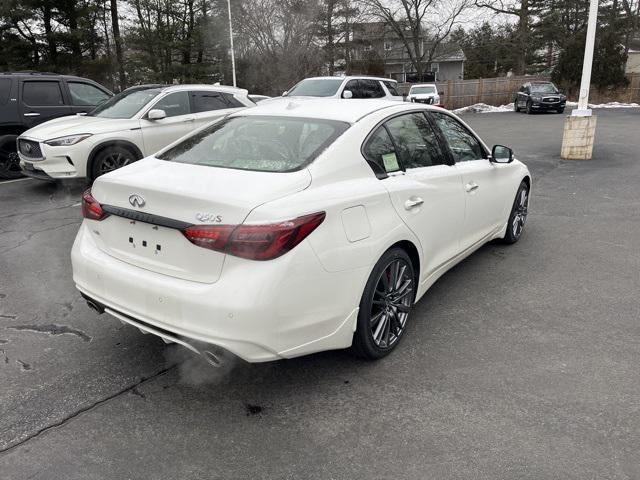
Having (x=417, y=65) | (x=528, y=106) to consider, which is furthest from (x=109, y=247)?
(x=417, y=65)

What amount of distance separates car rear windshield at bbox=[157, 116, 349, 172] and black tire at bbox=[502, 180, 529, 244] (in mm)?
2840

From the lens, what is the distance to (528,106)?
27359 millimetres

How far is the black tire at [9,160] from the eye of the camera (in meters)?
8.94

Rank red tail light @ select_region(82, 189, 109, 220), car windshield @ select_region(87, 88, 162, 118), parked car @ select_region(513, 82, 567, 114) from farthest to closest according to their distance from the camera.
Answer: parked car @ select_region(513, 82, 567, 114) → car windshield @ select_region(87, 88, 162, 118) → red tail light @ select_region(82, 189, 109, 220)

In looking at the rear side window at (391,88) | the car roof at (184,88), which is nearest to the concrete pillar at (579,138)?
the rear side window at (391,88)

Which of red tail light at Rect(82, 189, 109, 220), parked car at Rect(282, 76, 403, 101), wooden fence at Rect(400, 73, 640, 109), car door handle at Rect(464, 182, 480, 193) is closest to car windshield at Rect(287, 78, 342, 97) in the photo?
parked car at Rect(282, 76, 403, 101)

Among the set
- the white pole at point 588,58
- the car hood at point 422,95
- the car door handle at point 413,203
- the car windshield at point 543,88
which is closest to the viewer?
the car door handle at point 413,203

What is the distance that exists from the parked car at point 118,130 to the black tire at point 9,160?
110cm

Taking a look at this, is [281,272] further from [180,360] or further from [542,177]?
[542,177]

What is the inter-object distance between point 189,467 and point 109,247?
1310mm

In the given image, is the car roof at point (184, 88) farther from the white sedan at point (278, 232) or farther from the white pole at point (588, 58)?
the white pole at point (588, 58)

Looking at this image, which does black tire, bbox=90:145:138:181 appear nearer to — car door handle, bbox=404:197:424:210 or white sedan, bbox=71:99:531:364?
white sedan, bbox=71:99:531:364

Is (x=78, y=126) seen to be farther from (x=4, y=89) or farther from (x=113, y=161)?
(x=4, y=89)

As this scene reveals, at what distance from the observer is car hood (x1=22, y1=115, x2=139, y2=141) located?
25.1 ft
